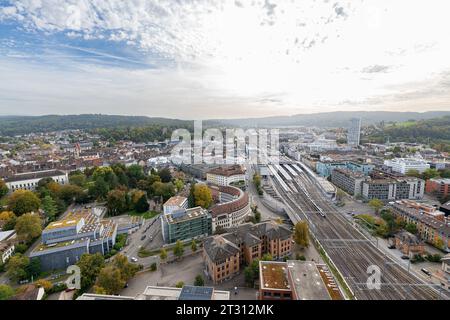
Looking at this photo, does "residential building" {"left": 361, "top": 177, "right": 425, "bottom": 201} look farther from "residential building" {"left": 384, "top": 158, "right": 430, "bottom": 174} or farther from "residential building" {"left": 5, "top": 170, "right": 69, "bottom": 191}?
"residential building" {"left": 5, "top": 170, "right": 69, "bottom": 191}

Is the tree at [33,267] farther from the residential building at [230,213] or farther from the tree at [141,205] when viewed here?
the residential building at [230,213]

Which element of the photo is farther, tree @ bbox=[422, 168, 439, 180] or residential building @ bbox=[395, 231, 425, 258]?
tree @ bbox=[422, 168, 439, 180]

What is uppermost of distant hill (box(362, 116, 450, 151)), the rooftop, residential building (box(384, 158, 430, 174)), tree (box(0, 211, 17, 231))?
distant hill (box(362, 116, 450, 151))

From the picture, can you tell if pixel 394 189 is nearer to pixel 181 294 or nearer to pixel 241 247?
pixel 241 247

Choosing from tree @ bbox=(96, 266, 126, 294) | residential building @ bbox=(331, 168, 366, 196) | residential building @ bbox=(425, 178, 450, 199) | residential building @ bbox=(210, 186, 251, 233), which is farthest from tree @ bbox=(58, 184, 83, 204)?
residential building @ bbox=(425, 178, 450, 199)

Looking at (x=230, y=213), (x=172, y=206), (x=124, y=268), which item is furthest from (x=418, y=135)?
(x=124, y=268)

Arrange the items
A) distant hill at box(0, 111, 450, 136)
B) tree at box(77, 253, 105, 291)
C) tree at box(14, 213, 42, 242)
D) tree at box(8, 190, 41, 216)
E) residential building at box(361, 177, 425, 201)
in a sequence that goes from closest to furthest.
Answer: tree at box(77, 253, 105, 291) < tree at box(14, 213, 42, 242) < tree at box(8, 190, 41, 216) < residential building at box(361, 177, 425, 201) < distant hill at box(0, 111, 450, 136)

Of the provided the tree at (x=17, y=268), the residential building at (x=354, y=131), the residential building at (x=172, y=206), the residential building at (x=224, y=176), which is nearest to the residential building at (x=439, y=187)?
the residential building at (x=224, y=176)
